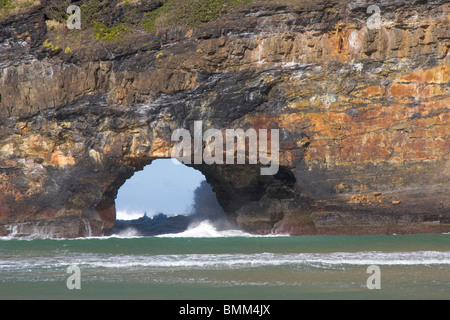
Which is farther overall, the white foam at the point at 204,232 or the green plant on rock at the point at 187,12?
the white foam at the point at 204,232

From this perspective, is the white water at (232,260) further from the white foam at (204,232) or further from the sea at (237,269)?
the white foam at (204,232)

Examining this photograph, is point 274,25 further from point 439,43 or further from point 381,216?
point 381,216

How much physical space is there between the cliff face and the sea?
8.50 feet

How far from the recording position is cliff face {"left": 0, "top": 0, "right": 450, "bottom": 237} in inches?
877

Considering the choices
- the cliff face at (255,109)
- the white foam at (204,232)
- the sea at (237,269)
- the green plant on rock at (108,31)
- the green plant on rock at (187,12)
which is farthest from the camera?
the white foam at (204,232)

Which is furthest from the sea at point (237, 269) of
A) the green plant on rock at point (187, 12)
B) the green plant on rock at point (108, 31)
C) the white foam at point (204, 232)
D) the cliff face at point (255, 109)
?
the green plant on rock at point (187, 12)

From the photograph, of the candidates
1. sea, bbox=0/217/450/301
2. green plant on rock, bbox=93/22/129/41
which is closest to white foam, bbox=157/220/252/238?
sea, bbox=0/217/450/301

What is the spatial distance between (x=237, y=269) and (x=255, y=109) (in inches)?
441

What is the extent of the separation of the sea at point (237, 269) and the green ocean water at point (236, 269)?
2 cm

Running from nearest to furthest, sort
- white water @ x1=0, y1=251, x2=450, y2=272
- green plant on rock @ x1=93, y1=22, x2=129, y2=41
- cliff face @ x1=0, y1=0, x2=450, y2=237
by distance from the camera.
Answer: white water @ x1=0, y1=251, x2=450, y2=272
cliff face @ x1=0, y1=0, x2=450, y2=237
green plant on rock @ x1=93, y1=22, x2=129, y2=41

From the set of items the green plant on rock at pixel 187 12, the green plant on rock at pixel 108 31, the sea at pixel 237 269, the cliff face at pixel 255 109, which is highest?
the green plant on rock at pixel 187 12

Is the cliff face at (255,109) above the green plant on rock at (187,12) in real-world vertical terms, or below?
below

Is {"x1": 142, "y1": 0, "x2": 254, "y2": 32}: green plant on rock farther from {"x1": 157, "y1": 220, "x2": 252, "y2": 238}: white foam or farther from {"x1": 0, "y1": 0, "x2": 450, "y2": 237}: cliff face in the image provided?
{"x1": 157, "y1": 220, "x2": 252, "y2": 238}: white foam

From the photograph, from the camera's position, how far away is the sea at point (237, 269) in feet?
35.1
